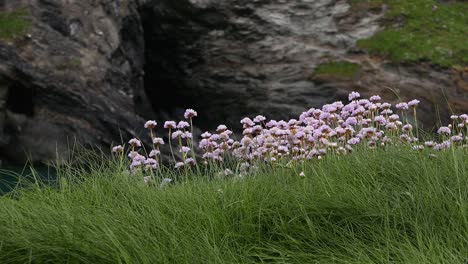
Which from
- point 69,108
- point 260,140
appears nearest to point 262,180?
point 260,140

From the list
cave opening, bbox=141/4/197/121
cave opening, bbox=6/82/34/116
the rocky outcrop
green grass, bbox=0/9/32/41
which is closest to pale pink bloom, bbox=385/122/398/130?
the rocky outcrop

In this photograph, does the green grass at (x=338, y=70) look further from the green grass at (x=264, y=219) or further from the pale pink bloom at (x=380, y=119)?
the green grass at (x=264, y=219)

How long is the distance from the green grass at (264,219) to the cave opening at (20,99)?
12556 millimetres

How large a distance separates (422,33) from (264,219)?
730 inches

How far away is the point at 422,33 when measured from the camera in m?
22.7

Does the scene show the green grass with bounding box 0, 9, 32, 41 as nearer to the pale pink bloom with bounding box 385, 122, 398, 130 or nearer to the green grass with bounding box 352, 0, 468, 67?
the green grass with bounding box 352, 0, 468, 67

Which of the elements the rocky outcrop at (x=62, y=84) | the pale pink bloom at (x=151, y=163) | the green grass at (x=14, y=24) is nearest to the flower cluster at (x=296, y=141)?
the pale pink bloom at (x=151, y=163)

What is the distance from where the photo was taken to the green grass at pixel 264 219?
4.78 meters

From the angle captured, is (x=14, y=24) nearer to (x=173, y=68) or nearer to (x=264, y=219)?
(x=173, y=68)

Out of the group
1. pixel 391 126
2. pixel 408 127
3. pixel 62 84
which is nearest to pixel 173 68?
pixel 62 84

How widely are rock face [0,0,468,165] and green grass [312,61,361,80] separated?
22 cm

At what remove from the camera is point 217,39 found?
2245cm

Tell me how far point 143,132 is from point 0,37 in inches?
174

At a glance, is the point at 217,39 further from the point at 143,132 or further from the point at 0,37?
the point at 0,37
